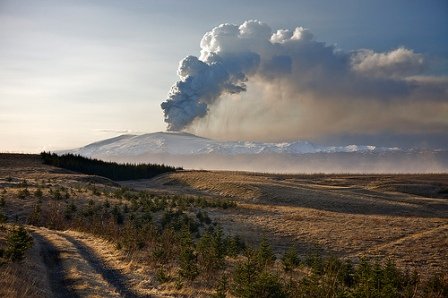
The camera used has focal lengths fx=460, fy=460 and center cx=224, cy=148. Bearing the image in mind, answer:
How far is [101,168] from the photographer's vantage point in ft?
291

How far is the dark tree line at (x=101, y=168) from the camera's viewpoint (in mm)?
84312

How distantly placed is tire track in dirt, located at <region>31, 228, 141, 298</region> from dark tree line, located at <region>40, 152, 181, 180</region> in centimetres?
6255

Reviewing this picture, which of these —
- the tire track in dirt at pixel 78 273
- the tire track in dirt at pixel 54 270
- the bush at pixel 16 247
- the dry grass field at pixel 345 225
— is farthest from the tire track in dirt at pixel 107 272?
the dry grass field at pixel 345 225

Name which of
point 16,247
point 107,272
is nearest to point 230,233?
point 107,272

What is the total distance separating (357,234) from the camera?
33188mm

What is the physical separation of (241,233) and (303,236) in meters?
4.40

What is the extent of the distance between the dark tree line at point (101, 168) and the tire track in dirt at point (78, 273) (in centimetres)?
6255

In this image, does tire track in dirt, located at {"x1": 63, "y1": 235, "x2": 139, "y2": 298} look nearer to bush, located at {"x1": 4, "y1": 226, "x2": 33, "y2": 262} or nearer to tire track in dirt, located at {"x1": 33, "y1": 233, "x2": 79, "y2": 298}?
tire track in dirt, located at {"x1": 33, "y1": 233, "x2": 79, "y2": 298}

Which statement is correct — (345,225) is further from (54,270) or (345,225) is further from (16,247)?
(16,247)

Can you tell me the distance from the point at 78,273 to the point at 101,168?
243 feet

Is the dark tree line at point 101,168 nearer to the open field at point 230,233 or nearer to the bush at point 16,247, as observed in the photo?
the open field at point 230,233

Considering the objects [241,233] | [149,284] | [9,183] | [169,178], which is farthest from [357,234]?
[169,178]

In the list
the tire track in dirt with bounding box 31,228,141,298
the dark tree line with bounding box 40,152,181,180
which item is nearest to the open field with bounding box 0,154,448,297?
the tire track in dirt with bounding box 31,228,141,298

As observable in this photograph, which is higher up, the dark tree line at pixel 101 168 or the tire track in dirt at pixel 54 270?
the dark tree line at pixel 101 168
